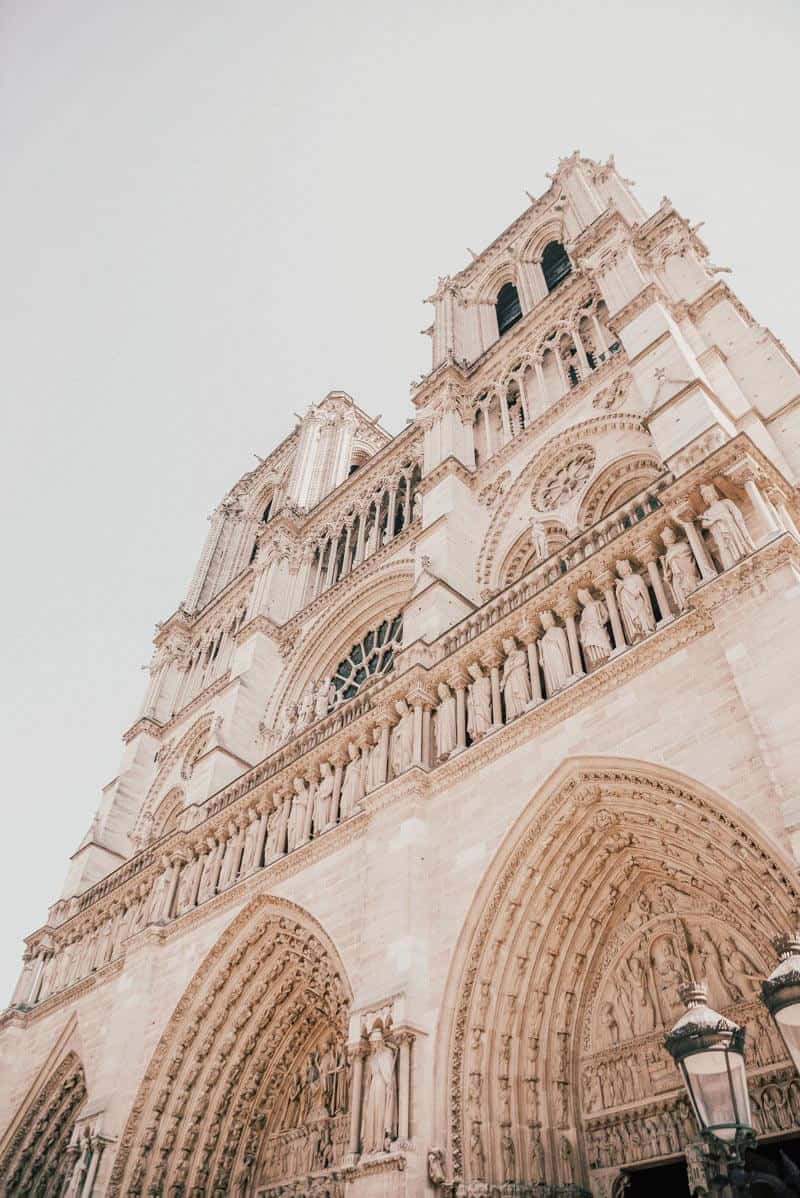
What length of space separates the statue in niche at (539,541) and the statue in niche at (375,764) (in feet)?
10.9

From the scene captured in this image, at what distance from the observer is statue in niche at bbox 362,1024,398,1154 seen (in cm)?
664

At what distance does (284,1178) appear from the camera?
31.0 ft

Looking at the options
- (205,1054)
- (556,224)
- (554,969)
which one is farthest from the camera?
(556,224)

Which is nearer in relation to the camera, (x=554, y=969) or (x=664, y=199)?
(x=554, y=969)

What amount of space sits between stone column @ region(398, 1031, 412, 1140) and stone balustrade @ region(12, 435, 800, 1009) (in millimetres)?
2659

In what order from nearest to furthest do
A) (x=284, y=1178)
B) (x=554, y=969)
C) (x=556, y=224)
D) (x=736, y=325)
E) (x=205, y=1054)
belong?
(x=554, y=969) < (x=284, y=1178) < (x=205, y=1054) < (x=736, y=325) < (x=556, y=224)

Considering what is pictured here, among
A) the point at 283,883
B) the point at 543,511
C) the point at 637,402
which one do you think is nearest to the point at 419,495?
the point at 543,511

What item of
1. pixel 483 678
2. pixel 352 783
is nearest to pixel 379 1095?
pixel 352 783

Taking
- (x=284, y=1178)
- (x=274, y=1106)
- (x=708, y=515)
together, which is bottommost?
(x=284, y=1178)

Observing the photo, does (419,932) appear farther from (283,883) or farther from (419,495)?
(419,495)

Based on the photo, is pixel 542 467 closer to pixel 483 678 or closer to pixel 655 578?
pixel 483 678

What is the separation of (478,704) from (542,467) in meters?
5.29

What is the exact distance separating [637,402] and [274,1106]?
10515 mm

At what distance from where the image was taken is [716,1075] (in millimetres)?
3230
